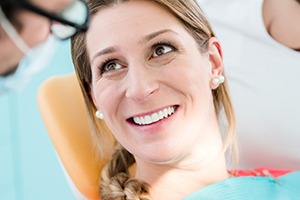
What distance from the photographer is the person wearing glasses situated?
2.02ft

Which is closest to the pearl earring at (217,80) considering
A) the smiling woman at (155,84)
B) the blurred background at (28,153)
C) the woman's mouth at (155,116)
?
the smiling woman at (155,84)

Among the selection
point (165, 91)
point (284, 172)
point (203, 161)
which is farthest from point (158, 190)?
point (284, 172)

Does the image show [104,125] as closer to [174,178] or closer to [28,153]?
[174,178]

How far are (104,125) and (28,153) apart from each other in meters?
1.04

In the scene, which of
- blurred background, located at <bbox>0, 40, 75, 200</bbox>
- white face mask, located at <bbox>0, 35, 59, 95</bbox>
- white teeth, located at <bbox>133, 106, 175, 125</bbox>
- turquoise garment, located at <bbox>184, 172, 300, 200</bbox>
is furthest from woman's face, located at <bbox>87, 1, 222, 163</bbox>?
blurred background, located at <bbox>0, 40, 75, 200</bbox>

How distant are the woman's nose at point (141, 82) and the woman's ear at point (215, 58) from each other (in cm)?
20

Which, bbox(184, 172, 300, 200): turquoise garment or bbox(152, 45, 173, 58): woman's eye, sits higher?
bbox(152, 45, 173, 58): woman's eye

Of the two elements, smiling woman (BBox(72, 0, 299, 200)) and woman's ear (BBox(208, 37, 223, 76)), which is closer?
smiling woman (BBox(72, 0, 299, 200))

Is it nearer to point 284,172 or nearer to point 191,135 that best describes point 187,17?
point 191,135

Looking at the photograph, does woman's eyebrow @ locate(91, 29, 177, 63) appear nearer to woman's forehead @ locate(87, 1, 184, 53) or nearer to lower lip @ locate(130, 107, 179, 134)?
woman's forehead @ locate(87, 1, 184, 53)

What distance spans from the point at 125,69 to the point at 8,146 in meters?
1.39

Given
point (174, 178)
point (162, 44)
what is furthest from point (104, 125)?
point (162, 44)

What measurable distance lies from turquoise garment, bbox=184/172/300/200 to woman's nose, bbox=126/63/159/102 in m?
0.29

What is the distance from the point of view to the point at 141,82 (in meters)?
1.23
